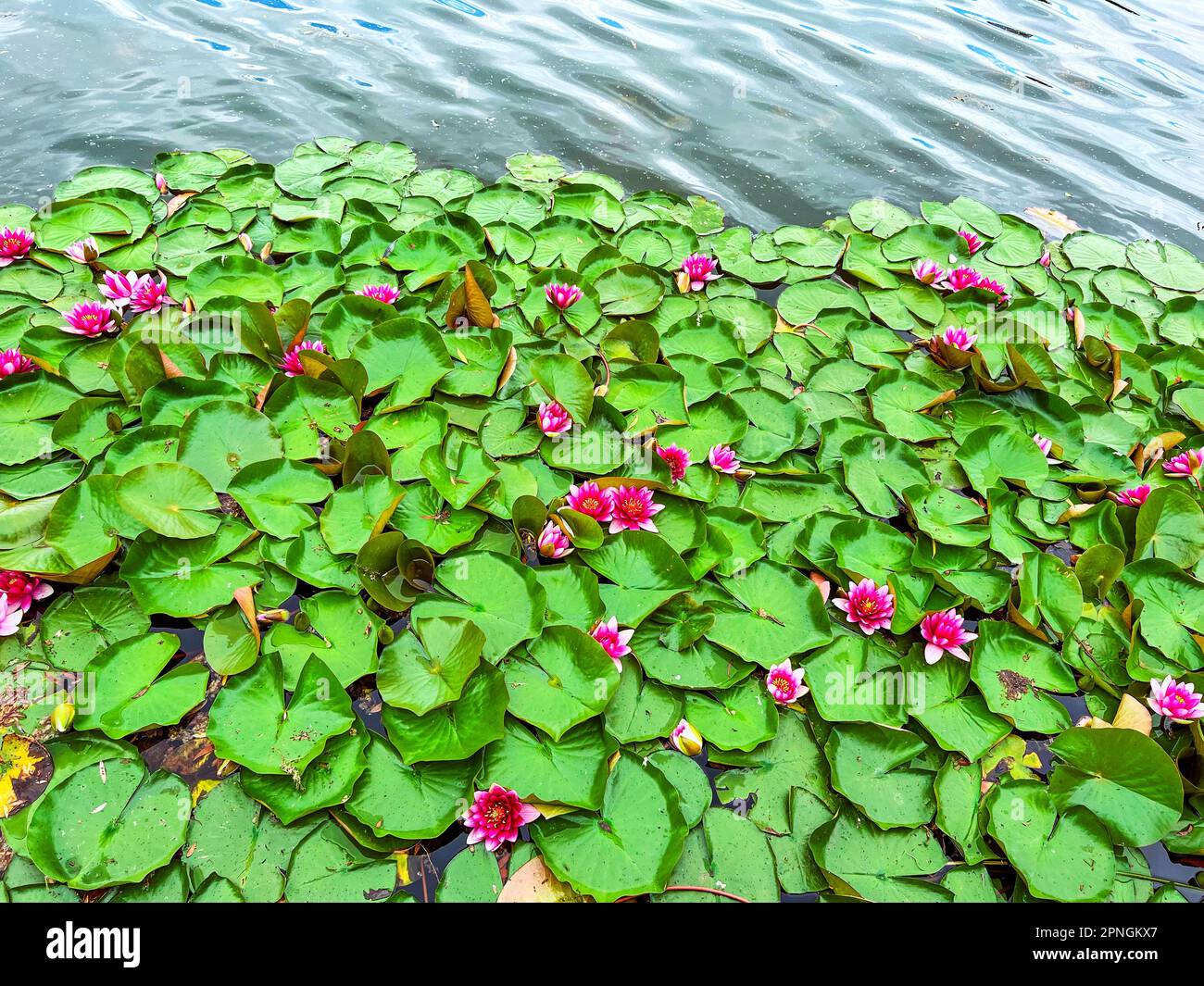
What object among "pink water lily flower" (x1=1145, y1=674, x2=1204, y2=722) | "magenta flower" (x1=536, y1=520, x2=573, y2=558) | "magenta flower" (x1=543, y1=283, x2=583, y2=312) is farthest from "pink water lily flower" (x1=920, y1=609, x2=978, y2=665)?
"magenta flower" (x1=543, y1=283, x2=583, y2=312)

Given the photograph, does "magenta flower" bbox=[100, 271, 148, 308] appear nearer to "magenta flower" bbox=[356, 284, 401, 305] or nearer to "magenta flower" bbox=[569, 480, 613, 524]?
"magenta flower" bbox=[356, 284, 401, 305]

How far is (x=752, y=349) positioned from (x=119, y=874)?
10.8 feet

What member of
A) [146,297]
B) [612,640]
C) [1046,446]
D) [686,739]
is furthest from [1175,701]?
[146,297]

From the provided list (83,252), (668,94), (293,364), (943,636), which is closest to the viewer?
(943,636)

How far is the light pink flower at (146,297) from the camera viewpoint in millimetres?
3512

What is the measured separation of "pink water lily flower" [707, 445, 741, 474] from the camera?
3078mm

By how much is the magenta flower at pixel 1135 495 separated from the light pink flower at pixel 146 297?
15.0 ft

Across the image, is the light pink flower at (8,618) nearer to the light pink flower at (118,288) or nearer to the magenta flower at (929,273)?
the light pink flower at (118,288)

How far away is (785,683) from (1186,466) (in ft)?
7.84

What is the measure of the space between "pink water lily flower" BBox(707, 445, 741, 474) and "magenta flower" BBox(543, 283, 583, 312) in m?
1.17

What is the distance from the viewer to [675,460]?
302 centimetres

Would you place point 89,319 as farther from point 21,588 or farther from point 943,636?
point 943,636

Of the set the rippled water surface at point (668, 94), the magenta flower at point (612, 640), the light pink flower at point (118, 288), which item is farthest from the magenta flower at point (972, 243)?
the light pink flower at point (118, 288)

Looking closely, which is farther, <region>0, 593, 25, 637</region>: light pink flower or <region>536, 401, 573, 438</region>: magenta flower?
<region>536, 401, 573, 438</region>: magenta flower
